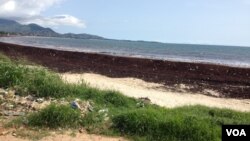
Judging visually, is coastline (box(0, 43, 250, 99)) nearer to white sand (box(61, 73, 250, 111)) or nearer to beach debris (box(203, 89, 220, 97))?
beach debris (box(203, 89, 220, 97))

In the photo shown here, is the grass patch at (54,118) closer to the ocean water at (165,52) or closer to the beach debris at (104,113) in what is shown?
the beach debris at (104,113)

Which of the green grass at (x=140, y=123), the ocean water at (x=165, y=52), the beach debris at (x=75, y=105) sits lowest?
the ocean water at (x=165, y=52)

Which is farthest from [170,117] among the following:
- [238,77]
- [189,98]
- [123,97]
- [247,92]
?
[238,77]

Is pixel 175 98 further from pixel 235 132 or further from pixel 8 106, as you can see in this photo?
pixel 235 132

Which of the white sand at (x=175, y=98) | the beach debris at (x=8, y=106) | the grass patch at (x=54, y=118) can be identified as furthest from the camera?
the white sand at (x=175, y=98)

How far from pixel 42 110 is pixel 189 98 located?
8102 mm

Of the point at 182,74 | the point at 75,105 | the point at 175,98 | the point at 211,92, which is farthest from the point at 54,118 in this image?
the point at 182,74

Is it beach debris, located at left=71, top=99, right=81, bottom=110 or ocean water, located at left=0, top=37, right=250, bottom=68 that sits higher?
beach debris, located at left=71, top=99, right=81, bottom=110

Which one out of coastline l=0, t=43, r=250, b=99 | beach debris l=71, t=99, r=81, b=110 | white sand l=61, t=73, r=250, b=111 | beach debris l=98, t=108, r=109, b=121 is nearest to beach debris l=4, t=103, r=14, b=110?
beach debris l=71, t=99, r=81, b=110

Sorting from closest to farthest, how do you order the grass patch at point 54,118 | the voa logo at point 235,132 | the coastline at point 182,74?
the voa logo at point 235,132, the grass patch at point 54,118, the coastline at point 182,74

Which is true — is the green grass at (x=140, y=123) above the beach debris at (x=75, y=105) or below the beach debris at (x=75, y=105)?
below

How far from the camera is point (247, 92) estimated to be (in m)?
19.0

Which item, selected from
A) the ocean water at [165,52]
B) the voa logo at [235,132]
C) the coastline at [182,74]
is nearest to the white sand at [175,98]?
the coastline at [182,74]

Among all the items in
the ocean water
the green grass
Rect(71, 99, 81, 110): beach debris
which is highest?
Rect(71, 99, 81, 110): beach debris
